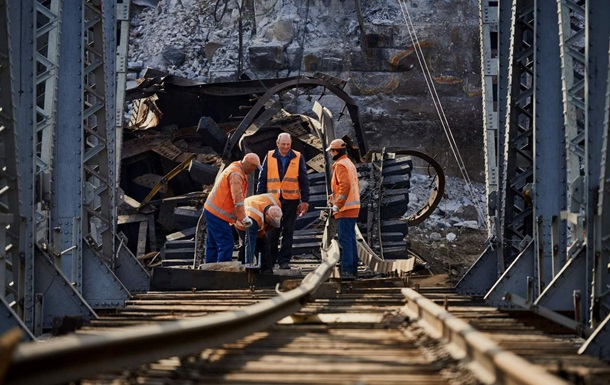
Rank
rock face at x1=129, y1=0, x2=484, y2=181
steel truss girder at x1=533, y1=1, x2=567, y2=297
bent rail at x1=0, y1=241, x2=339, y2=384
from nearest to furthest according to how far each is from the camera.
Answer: bent rail at x1=0, y1=241, x2=339, y2=384 → steel truss girder at x1=533, y1=1, x2=567, y2=297 → rock face at x1=129, y1=0, x2=484, y2=181

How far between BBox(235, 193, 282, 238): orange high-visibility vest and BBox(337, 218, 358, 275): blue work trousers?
3.04ft

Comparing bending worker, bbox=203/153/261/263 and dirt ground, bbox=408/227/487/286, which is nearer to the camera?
bending worker, bbox=203/153/261/263

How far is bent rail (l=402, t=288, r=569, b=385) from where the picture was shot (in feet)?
16.0

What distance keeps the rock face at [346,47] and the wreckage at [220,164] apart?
11451 millimetres

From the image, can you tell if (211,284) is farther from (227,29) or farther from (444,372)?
(227,29)

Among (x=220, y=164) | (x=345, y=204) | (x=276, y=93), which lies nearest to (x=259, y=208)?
(x=345, y=204)

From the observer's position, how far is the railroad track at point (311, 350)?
5168mm

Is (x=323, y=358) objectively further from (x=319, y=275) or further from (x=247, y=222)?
(x=247, y=222)

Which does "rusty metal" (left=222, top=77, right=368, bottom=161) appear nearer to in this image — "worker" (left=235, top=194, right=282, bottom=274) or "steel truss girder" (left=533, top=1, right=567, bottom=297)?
"worker" (left=235, top=194, right=282, bottom=274)

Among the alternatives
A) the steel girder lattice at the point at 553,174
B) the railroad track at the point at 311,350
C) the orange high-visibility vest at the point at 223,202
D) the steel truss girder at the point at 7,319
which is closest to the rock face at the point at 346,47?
the steel girder lattice at the point at 553,174

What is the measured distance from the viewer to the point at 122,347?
5477 mm

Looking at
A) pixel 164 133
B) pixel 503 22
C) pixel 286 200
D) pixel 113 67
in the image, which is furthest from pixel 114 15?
pixel 164 133

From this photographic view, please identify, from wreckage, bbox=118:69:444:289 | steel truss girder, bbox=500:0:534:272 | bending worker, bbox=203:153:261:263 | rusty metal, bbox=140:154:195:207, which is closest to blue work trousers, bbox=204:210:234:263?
bending worker, bbox=203:153:261:263

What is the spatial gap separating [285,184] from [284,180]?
6 centimetres
